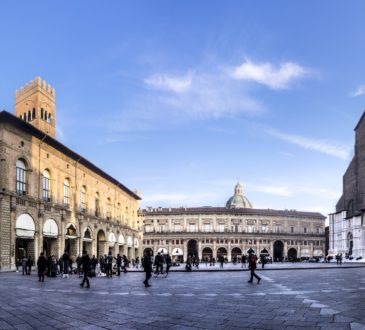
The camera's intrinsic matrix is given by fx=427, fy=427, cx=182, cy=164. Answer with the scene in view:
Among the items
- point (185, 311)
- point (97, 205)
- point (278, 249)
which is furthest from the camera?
point (278, 249)

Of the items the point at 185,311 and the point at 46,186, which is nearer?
the point at 185,311

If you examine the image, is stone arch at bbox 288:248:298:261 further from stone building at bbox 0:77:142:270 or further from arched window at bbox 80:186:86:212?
arched window at bbox 80:186:86:212

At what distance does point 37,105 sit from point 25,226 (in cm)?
2445

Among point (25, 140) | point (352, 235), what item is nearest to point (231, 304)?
point (25, 140)

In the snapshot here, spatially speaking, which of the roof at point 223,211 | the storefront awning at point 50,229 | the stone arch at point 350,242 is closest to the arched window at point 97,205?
the storefront awning at point 50,229

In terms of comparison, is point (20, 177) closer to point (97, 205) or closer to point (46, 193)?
point (46, 193)

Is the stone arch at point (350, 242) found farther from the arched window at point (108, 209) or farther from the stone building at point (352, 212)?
the arched window at point (108, 209)

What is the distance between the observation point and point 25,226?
100ft

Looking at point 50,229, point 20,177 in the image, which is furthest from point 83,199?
point 20,177

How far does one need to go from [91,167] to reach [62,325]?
38133 mm

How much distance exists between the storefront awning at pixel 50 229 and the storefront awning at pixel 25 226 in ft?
6.10

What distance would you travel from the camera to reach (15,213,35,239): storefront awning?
97.2 feet

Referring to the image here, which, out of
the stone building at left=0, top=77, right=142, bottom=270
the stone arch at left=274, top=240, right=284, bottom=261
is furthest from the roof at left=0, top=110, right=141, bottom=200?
the stone arch at left=274, top=240, right=284, bottom=261

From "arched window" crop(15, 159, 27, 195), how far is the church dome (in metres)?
97.2
